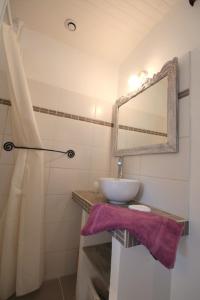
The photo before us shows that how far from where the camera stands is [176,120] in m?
1.03

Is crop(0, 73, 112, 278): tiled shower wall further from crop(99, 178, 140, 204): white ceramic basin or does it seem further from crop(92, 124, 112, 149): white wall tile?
crop(99, 178, 140, 204): white ceramic basin

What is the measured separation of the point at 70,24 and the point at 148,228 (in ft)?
5.74

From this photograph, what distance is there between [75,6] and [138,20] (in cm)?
54

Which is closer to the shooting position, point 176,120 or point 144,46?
point 176,120

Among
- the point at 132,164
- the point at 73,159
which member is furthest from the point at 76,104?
the point at 132,164

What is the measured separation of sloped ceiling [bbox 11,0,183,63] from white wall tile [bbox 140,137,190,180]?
1.12m

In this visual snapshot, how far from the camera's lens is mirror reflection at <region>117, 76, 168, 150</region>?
1.18 m

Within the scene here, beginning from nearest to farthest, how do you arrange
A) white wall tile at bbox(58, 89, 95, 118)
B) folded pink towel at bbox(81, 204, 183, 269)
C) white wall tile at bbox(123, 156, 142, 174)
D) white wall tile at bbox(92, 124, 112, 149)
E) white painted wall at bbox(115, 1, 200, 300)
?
folded pink towel at bbox(81, 204, 183, 269) < white painted wall at bbox(115, 1, 200, 300) < white wall tile at bbox(123, 156, 142, 174) < white wall tile at bbox(58, 89, 95, 118) < white wall tile at bbox(92, 124, 112, 149)

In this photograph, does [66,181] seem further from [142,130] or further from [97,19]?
[97,19]

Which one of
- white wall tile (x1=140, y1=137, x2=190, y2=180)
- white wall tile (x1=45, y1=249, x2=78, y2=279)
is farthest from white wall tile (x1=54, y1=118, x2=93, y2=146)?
white wall tile (x1=45, y1=249, x2=78, y2=279)

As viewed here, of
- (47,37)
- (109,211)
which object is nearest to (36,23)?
(47,37)

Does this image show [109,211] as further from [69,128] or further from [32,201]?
[69,128]

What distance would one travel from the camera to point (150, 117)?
132 centimetres

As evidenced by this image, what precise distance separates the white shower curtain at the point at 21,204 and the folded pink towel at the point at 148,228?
592 mm
